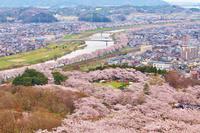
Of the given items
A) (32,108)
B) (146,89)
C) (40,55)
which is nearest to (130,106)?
(146,89)

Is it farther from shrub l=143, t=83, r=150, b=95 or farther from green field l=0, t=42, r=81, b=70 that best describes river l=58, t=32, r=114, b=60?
shrub l=143, t=83, r=150, b=95

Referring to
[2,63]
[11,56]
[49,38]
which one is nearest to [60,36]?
[49,38]

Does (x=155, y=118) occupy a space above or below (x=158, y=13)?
above

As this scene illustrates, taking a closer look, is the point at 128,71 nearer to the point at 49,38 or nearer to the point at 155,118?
the point at 155,118

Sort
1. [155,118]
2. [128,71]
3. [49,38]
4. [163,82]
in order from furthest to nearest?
[49,38]
[128,71]
[163,82]
[155,118]

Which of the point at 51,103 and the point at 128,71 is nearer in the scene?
the point at 51,103

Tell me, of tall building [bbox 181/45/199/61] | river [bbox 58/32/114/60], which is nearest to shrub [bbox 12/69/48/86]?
river [bbox 58/32/114/60]

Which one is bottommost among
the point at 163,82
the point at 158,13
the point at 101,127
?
the point at 158,13
